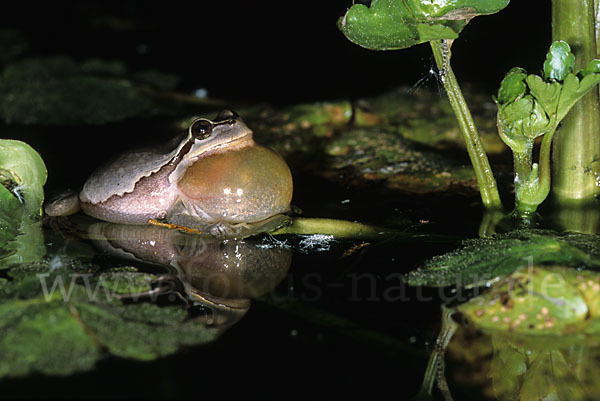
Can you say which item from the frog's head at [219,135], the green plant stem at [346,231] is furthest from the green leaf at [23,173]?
the green plant stem at [346,231]

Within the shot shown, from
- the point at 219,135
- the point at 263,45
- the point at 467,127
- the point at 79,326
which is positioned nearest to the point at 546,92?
the point at 467,127

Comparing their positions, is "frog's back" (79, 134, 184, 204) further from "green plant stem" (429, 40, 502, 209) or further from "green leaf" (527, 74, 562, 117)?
"green leaf" (527, 74, 562, 117)

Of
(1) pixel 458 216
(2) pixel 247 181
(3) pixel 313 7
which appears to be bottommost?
(1) pixel 458 216

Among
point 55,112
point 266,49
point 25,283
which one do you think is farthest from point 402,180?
point 266,49

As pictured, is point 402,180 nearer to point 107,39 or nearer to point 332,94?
point 332,94

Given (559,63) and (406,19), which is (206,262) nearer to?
(406,19)

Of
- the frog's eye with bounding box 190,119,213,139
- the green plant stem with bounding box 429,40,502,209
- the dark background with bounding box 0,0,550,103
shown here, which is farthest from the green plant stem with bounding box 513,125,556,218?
the dark background with bounding box 0,0,550,103
